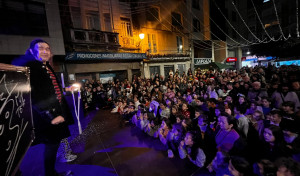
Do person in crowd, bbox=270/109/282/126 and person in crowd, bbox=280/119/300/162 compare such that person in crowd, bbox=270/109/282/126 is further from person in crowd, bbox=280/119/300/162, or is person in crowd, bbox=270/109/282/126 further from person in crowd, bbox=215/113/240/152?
person in crowd, bbox=215/113/240/152

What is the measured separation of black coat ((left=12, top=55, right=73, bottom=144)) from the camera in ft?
5.94

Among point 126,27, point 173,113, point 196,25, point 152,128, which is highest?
point 196,25

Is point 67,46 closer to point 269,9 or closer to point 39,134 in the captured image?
point 39,134

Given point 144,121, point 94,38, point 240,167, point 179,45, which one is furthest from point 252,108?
point 179,45

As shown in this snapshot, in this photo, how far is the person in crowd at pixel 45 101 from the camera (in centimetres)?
182

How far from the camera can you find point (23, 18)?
852cm

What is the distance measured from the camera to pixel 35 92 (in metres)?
1.80

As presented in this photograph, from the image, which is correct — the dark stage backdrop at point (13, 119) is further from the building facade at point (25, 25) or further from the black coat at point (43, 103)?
the building facade at point (25, 25)

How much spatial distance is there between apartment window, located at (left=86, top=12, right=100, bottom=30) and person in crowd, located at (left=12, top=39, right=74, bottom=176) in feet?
40.0

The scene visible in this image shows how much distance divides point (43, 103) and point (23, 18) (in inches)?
403

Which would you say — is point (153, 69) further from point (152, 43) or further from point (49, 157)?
point (49, 157)

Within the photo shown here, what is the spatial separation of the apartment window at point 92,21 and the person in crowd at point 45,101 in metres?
12.2

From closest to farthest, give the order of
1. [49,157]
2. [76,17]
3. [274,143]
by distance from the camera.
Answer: [49,157] < [274,143] < [76,17]

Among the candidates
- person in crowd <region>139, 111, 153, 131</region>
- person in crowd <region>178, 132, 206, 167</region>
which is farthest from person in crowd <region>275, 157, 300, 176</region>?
person in crowd <region>139, 111, 153, 131</region>
